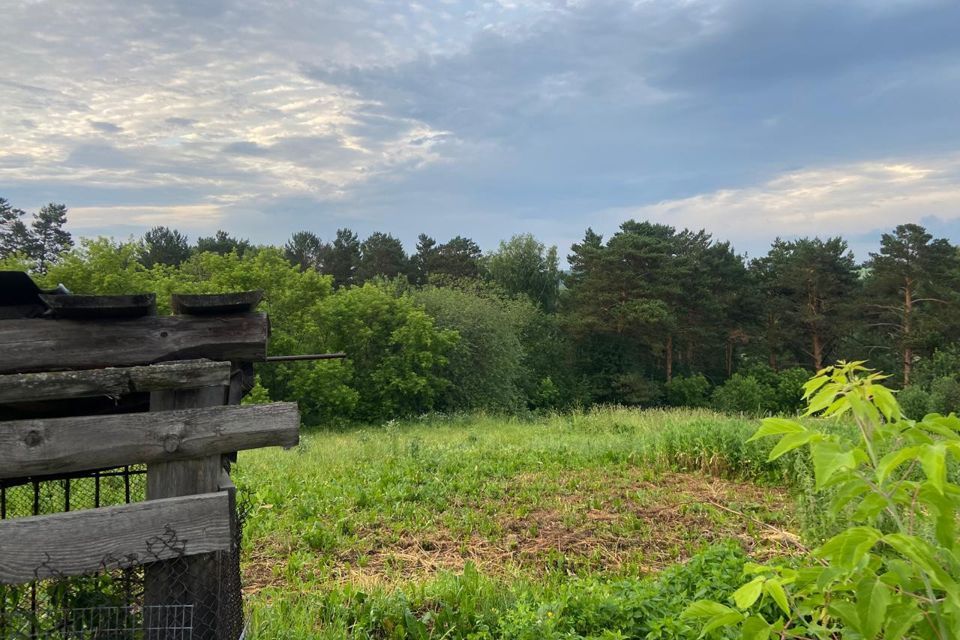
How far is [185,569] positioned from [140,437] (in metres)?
0.57

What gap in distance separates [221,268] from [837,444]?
36004mm

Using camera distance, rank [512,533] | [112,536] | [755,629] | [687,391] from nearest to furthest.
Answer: [755,629]
[112,536]
[512,533]
[687,391]

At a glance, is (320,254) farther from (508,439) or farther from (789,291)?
(508,439)

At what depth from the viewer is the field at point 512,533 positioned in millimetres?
4227

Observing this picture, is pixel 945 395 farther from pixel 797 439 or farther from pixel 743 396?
pixel 797 439

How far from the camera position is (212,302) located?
292 centimetres

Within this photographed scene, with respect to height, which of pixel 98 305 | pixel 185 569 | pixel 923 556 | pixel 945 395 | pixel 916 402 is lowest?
pixel 916 402

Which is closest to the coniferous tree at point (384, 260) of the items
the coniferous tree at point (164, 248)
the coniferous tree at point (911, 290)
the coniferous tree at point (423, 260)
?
the coniferous tree at point (423, 260)

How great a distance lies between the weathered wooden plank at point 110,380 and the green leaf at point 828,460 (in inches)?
87.9

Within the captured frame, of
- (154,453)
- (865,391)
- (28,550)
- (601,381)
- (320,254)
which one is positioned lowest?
(601,381)

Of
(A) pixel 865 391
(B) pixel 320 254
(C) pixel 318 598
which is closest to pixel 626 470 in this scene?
(C) pixel 318 598

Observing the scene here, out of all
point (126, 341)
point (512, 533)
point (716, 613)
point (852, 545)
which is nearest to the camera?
point (852, 545)

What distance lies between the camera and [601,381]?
43094 mm

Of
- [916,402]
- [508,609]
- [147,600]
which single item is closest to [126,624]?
[147,600]
